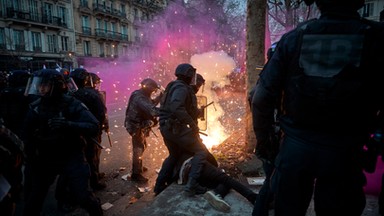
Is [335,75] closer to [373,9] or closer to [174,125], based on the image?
[174,125]

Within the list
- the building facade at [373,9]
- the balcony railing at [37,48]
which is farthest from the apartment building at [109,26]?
the building facade at [373,9]

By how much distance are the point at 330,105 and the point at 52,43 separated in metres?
34.8

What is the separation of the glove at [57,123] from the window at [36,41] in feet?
101

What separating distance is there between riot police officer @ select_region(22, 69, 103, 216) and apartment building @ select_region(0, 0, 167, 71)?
2236cm

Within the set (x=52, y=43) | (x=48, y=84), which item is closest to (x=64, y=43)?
(x=52, y=43)

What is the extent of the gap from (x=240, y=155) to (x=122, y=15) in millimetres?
40929

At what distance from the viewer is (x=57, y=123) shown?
2945 mm

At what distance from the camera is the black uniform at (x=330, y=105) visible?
66.0 inches

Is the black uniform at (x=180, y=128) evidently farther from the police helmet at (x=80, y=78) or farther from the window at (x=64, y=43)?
the window at (x=64, y=43)

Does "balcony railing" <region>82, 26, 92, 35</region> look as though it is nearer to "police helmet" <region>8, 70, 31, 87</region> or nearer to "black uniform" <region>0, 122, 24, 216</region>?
"police helmet" <region>8, 70, 31, 87</region>

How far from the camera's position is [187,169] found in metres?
3.82

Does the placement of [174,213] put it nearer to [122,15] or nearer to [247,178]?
[247,178]

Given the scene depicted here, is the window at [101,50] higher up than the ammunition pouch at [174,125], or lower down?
higher up

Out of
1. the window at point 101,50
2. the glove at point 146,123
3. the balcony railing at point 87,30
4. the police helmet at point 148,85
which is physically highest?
the balcony railing at point 87,30
